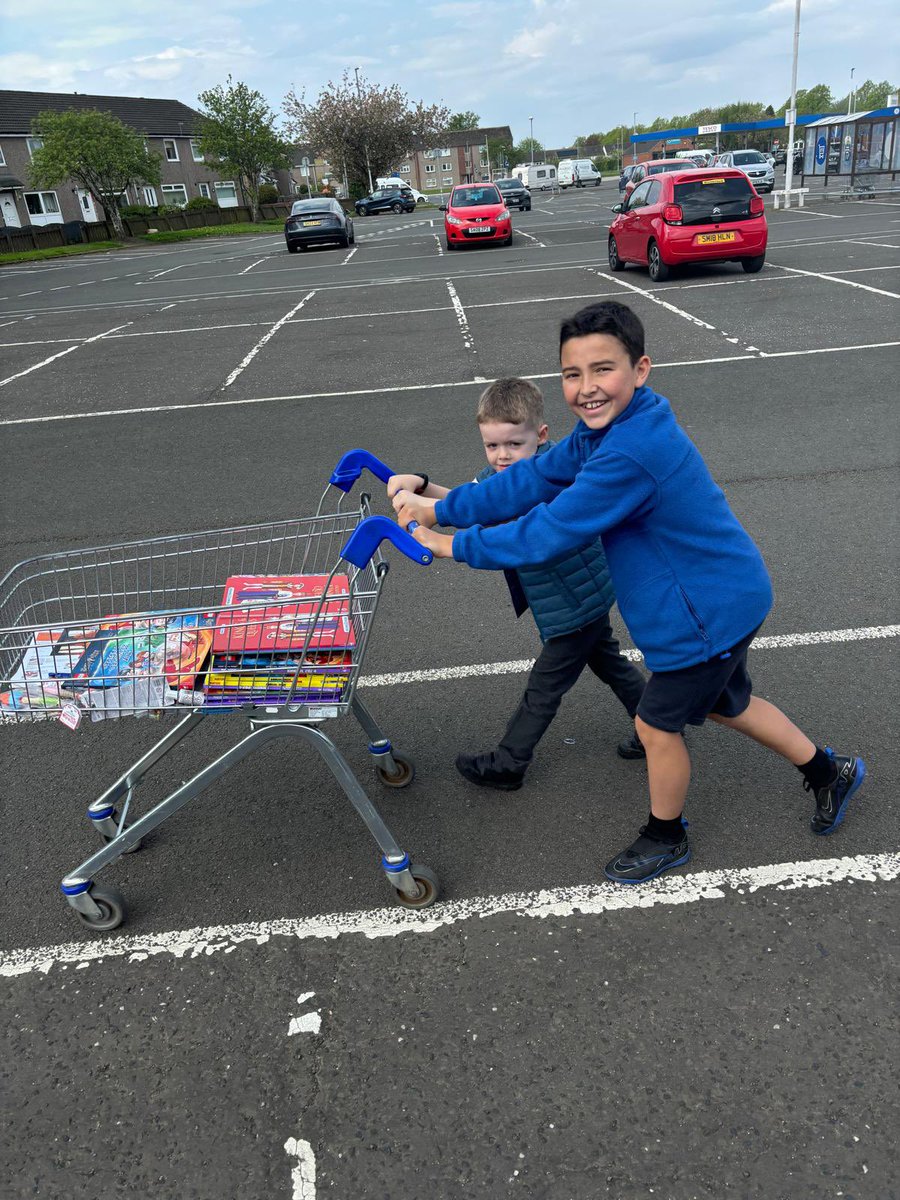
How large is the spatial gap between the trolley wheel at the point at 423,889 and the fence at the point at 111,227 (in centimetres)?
4561

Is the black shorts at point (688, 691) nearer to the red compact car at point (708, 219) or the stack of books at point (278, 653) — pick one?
the stack of books at point (278, 653)

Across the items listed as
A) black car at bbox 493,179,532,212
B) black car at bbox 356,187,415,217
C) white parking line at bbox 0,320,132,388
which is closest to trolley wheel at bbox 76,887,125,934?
white parking line at bbox 0,320,132,388

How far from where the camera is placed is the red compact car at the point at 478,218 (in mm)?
23672

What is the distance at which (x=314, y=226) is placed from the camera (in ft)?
90.6

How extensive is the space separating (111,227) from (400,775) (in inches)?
1961

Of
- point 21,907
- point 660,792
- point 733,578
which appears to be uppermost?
point 733,578

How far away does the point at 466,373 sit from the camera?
10.1m

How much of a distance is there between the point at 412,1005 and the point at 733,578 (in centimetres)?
153

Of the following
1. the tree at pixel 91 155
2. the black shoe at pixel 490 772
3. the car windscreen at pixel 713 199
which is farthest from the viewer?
the tree at pixel 91 155

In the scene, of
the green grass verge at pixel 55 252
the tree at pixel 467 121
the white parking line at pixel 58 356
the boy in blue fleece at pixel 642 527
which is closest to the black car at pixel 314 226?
the white parking line at pixel 58 356

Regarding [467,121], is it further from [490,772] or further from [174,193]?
[490,772]

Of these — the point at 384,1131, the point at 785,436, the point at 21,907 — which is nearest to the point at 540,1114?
the point at 384,1131

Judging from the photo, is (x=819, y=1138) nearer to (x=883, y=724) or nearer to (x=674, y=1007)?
(x=674, y=1007)

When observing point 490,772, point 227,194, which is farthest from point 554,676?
point 227,194
